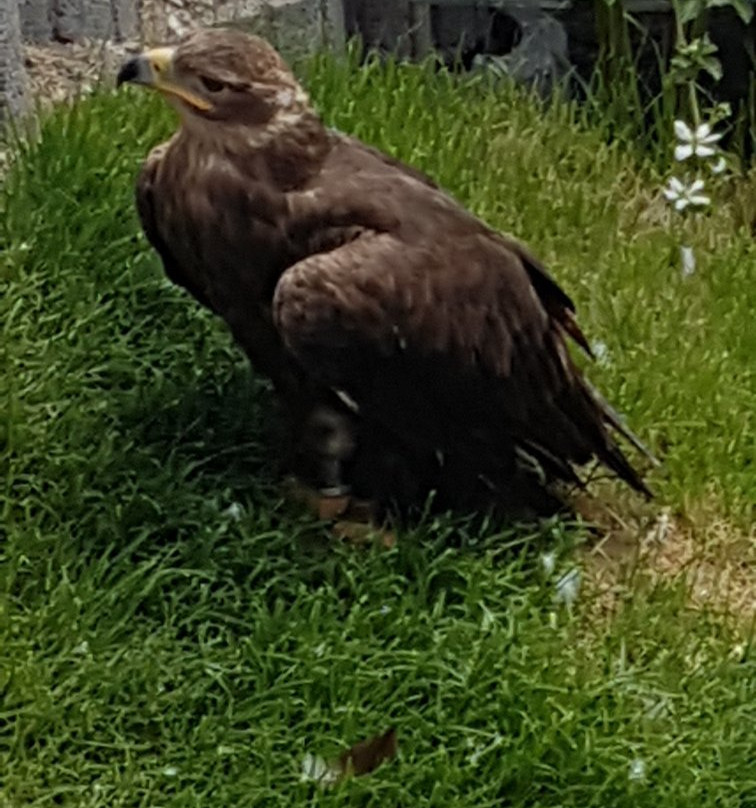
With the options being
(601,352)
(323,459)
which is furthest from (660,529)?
(323,459)

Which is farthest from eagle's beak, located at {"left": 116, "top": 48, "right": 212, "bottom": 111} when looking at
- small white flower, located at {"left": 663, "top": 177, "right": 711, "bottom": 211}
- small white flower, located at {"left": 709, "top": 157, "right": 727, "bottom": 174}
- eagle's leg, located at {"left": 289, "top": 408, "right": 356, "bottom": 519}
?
small white flower, located at {"left": 709, "top": 157, "right": 727, "bottom": 174}

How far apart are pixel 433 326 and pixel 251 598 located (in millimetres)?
629

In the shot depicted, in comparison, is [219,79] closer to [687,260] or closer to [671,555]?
[671,555]

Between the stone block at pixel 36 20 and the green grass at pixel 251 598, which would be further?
the stone block at pixel 36 20

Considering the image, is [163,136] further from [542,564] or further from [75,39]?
[542,564]

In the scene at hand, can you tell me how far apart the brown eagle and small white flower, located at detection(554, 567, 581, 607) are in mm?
228

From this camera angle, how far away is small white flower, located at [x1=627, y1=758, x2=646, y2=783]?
11.8 feet

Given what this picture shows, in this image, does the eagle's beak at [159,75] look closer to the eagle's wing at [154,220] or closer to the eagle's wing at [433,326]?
the eagle's wing at [154,220]

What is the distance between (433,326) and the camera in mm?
3850

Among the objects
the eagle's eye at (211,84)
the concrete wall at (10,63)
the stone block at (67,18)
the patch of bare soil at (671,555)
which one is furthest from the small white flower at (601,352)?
the stone block at (67,18)

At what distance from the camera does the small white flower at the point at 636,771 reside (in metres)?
3.61

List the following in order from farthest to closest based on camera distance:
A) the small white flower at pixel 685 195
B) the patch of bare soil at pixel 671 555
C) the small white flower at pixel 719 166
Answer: the small white flower at pixel 719 166 → the small white flower at pixel 685 195 → the patch of bare soil at pixel 671 555

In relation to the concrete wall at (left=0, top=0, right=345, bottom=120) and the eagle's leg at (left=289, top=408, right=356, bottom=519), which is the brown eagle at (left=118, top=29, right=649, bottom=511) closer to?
the eagle's leg at (left=289, top=408, right=356, bottom=519)

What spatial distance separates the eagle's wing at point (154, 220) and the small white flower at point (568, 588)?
901 mm
